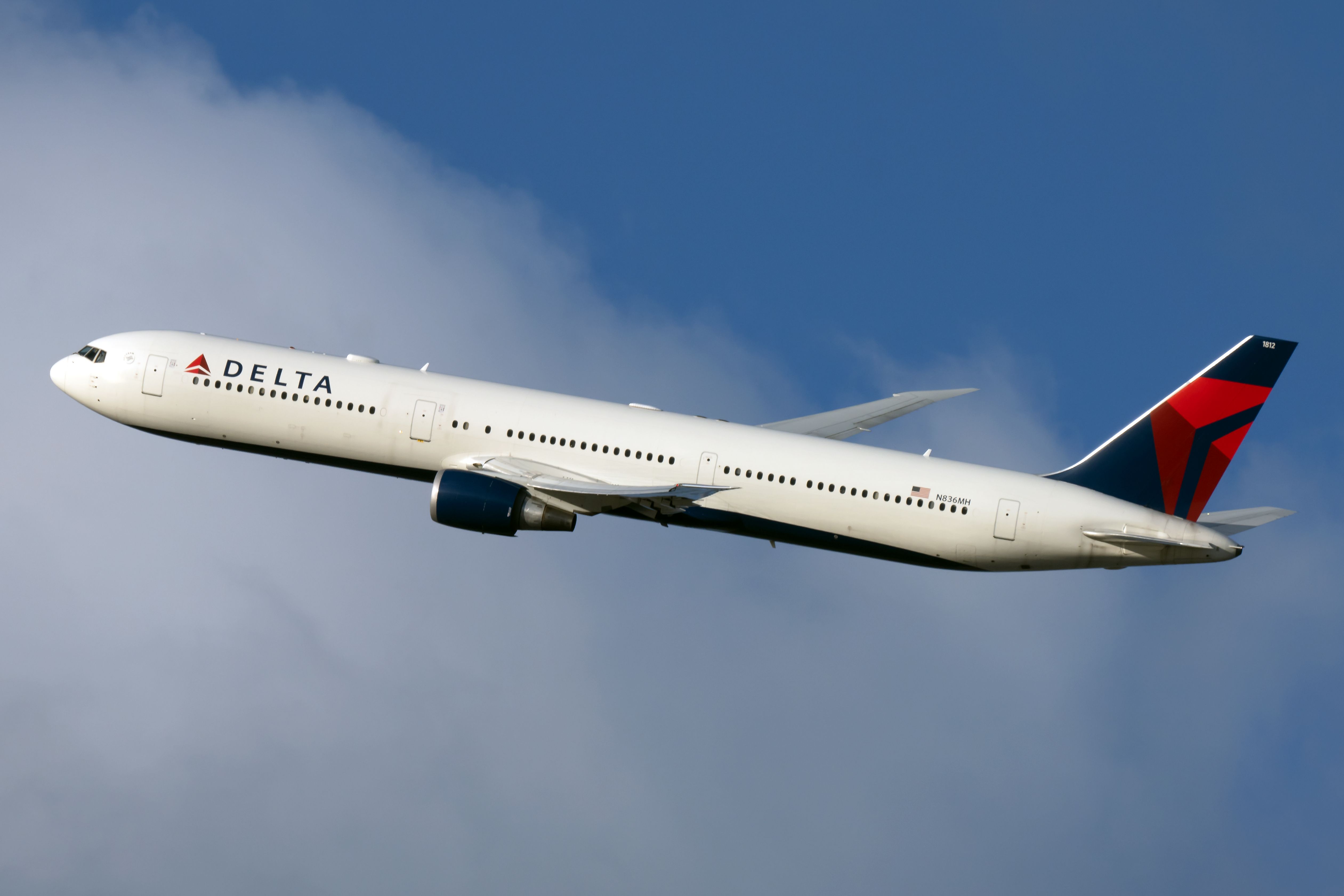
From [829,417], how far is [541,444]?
12.7 metres

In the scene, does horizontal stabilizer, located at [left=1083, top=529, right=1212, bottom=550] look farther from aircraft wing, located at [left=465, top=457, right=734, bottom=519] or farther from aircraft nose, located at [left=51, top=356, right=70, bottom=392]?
aircraft nose, located at [left=51, top=356, right=70, bottom=392]

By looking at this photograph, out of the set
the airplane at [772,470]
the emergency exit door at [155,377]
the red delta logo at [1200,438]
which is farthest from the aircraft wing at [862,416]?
the emergency exit door at [155,377]

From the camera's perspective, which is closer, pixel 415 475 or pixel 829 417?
pixel 415 475

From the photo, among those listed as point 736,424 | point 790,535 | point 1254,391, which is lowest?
point 790,535

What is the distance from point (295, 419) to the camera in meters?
51.2

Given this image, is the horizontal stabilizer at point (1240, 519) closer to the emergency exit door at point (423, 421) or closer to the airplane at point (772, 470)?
the airplane at point (772, 470)

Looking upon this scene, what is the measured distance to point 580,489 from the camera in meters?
47.8

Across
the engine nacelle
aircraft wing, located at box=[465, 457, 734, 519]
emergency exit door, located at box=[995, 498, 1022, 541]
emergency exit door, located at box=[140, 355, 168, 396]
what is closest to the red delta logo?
emergency exit door, located at box=[995, 498, 1022, 541]

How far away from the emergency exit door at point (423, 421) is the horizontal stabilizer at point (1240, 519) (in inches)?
1067

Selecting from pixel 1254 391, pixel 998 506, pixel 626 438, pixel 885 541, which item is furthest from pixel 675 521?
pixel 1254 391

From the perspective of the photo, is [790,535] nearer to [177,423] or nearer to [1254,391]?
[1254,391]

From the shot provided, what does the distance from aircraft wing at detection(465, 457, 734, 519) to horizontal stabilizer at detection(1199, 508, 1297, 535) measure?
16810 mm

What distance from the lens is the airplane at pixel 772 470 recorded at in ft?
160

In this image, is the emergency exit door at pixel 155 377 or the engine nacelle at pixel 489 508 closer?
the engine nacelle at pixel 489 508
